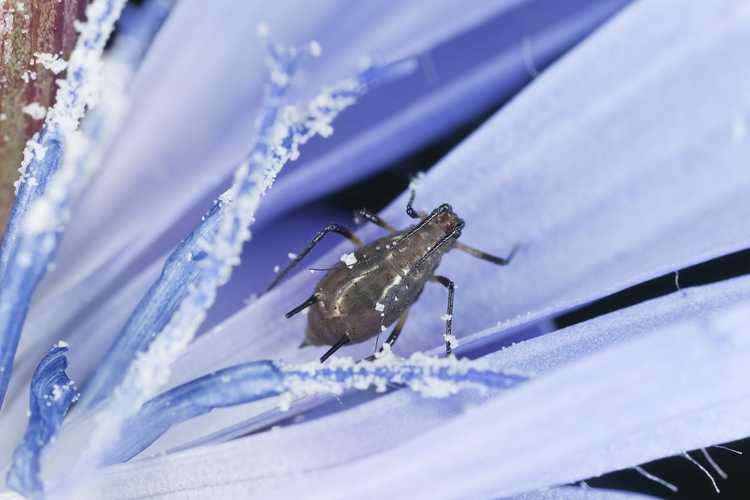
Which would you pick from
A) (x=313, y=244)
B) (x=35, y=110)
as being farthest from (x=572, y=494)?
(x=35, y=110)

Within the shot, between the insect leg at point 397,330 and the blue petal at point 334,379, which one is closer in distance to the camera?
the blue petal at point 334,379

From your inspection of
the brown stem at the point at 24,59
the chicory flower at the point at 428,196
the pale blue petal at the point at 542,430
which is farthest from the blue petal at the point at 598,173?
the brown stem at the point at 24,59

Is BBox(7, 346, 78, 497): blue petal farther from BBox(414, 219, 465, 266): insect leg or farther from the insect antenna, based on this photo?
BBox(414, 219, 465, 266): insect leg

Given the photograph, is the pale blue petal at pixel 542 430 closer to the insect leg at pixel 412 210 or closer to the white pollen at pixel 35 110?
the insect leg at pixel 412 210

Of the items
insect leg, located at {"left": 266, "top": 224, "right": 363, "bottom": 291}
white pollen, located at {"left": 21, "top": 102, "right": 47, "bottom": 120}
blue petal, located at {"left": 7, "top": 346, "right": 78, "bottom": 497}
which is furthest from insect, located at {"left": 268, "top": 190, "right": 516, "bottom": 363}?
white pollen, located at {"left": 21, "top": 102, "right": 47, "bottom": 120}

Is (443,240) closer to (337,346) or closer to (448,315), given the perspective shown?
(448,315)

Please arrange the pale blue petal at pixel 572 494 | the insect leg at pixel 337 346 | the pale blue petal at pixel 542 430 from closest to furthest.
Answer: the pale blue petal at pixel 542 430, the pale blue petal at pixel 572 494, the insect leg at pixel 337 346
